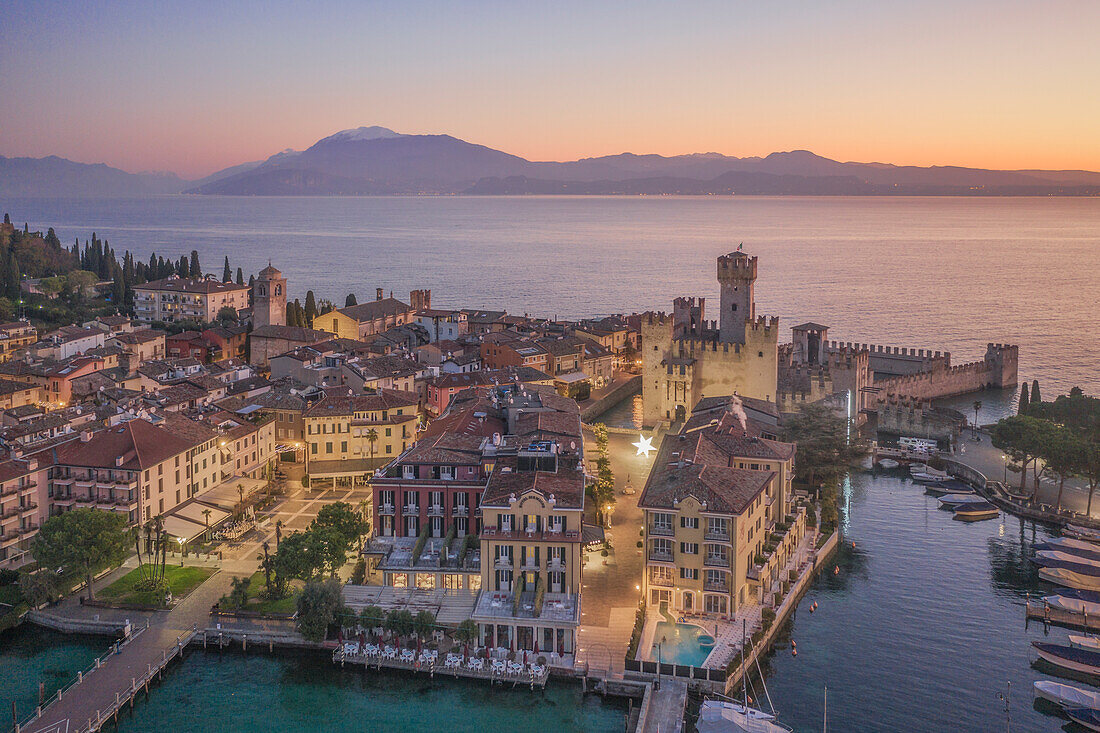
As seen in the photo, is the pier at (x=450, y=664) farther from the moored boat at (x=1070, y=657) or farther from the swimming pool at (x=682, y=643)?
the moored boat at (x=1070, y=657)

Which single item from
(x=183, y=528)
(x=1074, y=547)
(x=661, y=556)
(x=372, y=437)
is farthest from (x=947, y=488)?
(x=183, y=528)

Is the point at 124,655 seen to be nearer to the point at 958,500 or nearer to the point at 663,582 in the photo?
the point at 663,582

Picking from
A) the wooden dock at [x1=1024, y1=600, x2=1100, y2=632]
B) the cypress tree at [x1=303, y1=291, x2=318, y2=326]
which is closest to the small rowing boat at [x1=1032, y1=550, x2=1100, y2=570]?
the wooden dock at [x1=1024, y1=600, x2=1100, y2=632]

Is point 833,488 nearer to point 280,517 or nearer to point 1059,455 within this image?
point 1059,455

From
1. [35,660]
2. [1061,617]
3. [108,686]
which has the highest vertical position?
[1061,617]

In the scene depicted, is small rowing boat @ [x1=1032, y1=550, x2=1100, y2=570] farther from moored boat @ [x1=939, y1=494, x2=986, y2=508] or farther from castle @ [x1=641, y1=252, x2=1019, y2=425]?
castle @ [x1=641, y1=252, x2=1019, y2=425]

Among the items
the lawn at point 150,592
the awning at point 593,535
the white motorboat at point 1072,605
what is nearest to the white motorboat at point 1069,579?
the white motorboat at point 1072,605
